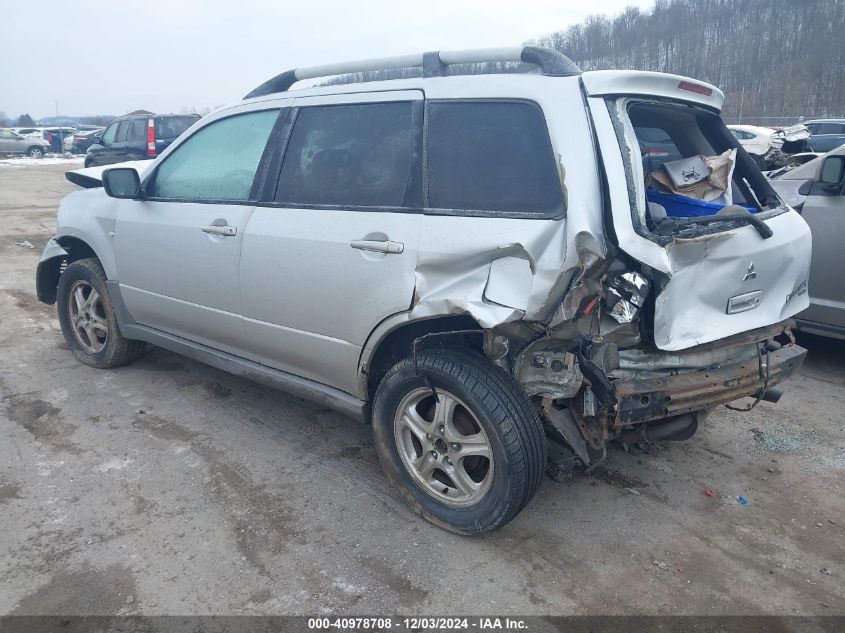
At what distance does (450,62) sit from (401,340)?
1.37m

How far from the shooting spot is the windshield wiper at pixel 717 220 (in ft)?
9.10

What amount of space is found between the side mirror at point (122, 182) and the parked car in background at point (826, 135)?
633 inches

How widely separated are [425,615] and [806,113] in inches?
1743

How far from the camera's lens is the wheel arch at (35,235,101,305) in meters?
4.88

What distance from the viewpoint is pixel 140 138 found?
17.4 m

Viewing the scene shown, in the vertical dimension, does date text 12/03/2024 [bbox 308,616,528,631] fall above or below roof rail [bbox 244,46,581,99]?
below

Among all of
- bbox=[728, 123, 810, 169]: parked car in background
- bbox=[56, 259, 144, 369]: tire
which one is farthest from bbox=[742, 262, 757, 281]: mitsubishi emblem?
bbox=[728, 123, 810, 169]: parked car in background

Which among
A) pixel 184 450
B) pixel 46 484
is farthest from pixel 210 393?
pixel 46 484

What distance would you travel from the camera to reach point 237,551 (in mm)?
2863

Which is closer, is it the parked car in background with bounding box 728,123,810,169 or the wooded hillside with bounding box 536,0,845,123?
the parked car in background with bounding box 728,123,810,169

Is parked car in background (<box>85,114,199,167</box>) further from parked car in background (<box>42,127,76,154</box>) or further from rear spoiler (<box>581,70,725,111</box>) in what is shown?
parked car in background (<box>42,127,76,154</box>)

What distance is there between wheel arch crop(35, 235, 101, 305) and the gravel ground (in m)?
1.05

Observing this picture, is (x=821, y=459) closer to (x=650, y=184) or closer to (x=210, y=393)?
(x=650, y=184)

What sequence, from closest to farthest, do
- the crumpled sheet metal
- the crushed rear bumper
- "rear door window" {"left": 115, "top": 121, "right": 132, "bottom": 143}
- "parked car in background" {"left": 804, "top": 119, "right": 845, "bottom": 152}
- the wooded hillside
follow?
the crumpled sheet metal
the crushed rear bumper
"parked car in background" {"left": 804, "top": 119, "right": 845, "bottom": 152}
"rear door window" {"left": 115, "top": 121, "right": 132, "bottom": 143}
the wooded hillside
